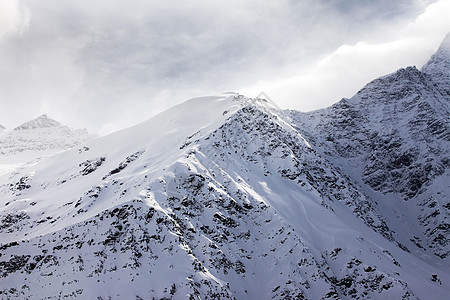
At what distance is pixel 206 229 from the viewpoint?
158ft

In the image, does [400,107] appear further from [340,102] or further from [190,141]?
[190,141]

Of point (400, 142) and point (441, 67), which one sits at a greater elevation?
point (441, 67)

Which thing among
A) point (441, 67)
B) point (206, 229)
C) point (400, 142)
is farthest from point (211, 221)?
point (441, 67)

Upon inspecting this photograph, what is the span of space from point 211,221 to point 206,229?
1.77 meters

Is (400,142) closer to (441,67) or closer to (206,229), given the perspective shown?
(441,67)

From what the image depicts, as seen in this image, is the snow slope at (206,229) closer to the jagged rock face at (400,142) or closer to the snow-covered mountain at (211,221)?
the snow-covered mountain at (211,221)

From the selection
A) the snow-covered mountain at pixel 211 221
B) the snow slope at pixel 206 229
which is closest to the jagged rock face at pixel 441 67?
the snow-covered mountain at pixel 211 221

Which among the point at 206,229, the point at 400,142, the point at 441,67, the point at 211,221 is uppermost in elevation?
the point at 211,221

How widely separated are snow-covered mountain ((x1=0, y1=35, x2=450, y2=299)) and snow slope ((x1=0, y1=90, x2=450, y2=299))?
194 millimetres

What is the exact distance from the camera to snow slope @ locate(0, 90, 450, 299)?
4044 centimetres

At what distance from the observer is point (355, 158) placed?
10975 centimetres

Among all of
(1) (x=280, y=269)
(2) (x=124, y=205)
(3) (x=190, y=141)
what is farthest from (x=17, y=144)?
(1) (x=280, y=269)

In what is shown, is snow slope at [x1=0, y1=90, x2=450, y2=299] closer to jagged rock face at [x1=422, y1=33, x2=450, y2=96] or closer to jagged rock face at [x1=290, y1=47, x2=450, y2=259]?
jagged rock face at [x1=290, y1=47, x2=450, y2=259]

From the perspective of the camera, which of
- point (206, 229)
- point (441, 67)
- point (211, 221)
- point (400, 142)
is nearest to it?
point (206, 229)
